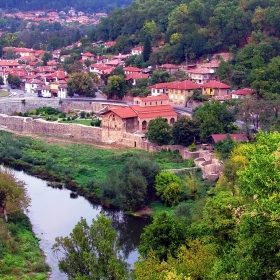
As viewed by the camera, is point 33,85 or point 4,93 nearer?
→ point 4,93

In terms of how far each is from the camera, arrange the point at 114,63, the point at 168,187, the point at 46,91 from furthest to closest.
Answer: the point at 114,63 → the point at 46,91 → the point at 168,187

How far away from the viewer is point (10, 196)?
61.8ft

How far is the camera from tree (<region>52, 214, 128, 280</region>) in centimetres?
1252

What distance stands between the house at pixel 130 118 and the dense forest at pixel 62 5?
82242 mm

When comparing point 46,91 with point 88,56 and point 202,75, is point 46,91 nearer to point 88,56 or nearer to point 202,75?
point 88,56

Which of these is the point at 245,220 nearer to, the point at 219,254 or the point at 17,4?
the point at 219,254

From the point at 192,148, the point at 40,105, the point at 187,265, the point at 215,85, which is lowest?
the point at 187,265

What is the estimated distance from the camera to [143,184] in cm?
2133

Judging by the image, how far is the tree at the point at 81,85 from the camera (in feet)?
131

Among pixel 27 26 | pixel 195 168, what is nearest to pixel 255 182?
pixel 195 168

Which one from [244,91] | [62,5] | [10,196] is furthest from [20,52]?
[62,5]

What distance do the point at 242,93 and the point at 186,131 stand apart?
6905mm

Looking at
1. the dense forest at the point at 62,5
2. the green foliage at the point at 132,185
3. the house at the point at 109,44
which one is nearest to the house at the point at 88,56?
the house at the point at 109,44

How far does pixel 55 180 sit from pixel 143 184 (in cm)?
604
